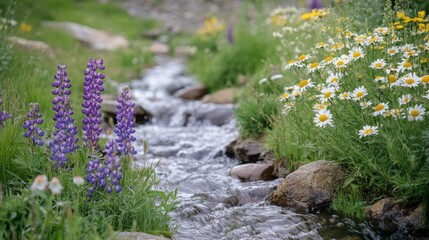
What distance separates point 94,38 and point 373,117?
36.4 feet

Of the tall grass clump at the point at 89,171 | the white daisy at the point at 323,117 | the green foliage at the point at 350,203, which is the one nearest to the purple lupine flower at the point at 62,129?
the tall grass clump at the point at 89,171

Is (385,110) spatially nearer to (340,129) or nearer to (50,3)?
(340,129)

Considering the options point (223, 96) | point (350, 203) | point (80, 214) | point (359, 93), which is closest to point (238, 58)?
point (223, 96)

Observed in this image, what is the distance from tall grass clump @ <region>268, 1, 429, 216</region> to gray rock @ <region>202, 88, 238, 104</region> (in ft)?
12.8

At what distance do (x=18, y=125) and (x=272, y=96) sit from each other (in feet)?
10.4

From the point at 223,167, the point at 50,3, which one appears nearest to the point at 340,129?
the point at 223,167

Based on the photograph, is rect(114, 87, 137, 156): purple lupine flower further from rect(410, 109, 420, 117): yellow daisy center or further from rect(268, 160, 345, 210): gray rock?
rect(410, 109, 420, 117): yellow daisy center

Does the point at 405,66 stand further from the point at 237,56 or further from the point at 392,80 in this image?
the point at 237,56

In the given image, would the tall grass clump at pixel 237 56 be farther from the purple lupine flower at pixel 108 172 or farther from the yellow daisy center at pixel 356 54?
the purple lupine flower at pixel 108 172

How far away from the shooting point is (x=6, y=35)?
6.71m

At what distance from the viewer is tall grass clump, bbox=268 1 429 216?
3.62 meters

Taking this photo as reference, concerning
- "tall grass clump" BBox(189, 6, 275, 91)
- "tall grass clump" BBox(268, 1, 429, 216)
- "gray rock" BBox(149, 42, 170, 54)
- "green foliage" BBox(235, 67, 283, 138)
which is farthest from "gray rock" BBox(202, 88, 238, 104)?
"gray rock" BBox(149, 42, 170, 54)

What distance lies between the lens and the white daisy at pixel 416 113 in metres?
3.45

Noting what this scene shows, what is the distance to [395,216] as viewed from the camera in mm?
3822
